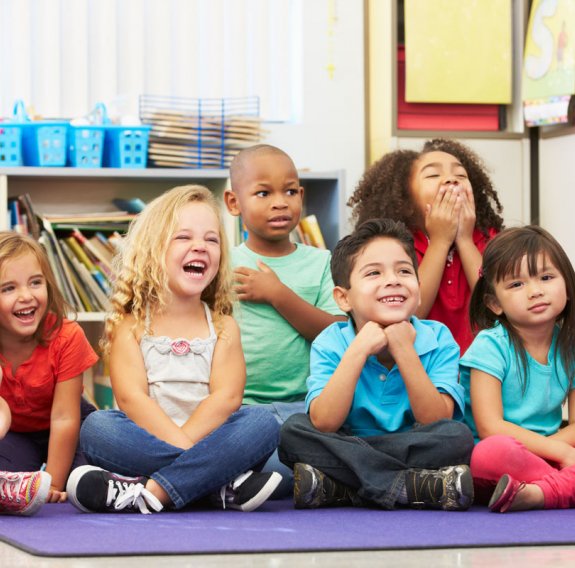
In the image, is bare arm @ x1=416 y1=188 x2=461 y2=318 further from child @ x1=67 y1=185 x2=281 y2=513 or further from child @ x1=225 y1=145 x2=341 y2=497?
child @ x1=67 y1=185 x2=281 y2=513

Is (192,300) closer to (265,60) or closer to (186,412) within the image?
(186,412)

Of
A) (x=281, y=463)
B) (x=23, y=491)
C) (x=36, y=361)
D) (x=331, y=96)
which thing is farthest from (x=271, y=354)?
(x=331, y=96)

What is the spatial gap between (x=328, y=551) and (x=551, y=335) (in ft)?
2.81

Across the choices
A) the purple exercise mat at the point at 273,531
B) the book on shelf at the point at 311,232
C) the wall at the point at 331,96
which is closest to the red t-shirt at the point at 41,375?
the purple exercise mat at the point at 273,531

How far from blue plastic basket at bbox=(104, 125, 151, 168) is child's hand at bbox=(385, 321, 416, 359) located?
4.25 ft

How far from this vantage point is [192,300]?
6.61 ft

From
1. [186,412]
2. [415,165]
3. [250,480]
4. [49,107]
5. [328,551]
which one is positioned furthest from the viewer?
[49,107]

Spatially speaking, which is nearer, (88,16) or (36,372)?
(36,372)

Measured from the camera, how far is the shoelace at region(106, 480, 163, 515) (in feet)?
5.56

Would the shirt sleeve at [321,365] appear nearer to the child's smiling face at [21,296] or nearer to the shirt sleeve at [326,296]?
the shirt sleeve at [326,296]

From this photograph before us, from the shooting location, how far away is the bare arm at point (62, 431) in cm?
196

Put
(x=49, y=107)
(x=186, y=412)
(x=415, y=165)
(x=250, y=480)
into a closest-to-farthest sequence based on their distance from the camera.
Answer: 1. (x=250, y=480)
2. (x=186, y=412)
3. (x=415, y=165)
4. (x=49, y=107)

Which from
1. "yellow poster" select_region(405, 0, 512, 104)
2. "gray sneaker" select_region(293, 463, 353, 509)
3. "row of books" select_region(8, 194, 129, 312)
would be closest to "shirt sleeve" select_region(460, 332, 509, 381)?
"gray sneaker" select_region(293, 463, 353, 509)

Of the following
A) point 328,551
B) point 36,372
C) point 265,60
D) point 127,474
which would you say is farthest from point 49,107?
point 328,551
